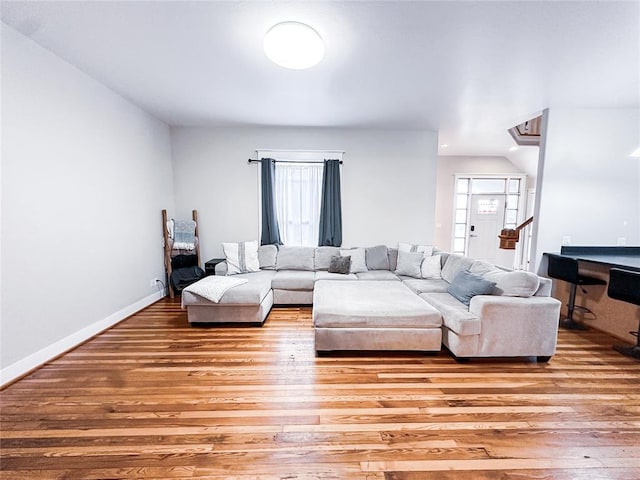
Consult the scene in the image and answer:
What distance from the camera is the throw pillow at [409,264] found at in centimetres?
376

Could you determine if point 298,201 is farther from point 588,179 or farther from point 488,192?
point 488,192

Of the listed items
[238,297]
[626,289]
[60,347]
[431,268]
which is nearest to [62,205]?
[60,347]

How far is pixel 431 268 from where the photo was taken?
12.0ft

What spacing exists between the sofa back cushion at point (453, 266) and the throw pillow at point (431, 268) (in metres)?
0.08

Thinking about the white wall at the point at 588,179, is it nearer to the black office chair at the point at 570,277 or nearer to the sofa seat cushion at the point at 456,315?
the black office chair at the point at 570,277

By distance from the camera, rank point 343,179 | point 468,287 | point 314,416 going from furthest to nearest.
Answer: point 343,179
point 468,287
point 314,416

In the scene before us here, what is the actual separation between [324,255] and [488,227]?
4.64m

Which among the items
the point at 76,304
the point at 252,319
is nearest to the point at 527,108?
the point at 252,319

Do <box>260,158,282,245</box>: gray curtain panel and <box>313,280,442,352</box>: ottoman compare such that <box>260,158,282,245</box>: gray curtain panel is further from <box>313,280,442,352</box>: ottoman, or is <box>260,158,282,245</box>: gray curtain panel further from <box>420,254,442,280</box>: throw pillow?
<box>420,254,442,280</box>: throw pillow

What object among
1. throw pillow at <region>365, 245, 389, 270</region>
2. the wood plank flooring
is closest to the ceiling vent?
throw pillow at <region>365, 245, 389, 270</region>

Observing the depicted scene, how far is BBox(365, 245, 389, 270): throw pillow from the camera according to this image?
13.6ft

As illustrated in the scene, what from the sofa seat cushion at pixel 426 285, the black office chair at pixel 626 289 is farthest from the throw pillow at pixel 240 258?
the black office chair at pixel 626 289

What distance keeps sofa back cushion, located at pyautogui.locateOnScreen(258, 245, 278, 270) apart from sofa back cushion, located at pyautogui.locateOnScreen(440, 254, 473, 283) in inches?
101

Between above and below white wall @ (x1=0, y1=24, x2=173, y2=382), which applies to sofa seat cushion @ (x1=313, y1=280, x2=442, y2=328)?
below
